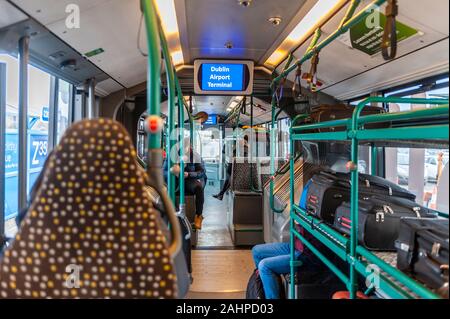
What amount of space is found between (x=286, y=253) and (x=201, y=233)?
3.20 m

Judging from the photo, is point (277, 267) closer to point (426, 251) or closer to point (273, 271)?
point (273, 271)

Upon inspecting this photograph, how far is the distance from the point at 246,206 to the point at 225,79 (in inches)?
88.4

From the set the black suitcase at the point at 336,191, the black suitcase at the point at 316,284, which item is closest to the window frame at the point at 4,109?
the black suitcase at the point at 336,191

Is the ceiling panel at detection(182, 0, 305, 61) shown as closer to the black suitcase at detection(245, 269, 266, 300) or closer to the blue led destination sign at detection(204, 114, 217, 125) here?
the black suitcase at detection(245, 269, 266, 300)

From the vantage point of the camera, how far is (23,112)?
2227 millimetres

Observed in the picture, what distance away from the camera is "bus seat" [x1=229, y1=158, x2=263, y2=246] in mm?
5574

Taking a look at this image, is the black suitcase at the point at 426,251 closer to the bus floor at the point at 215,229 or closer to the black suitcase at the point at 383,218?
the black suitcase at the point at 383,218

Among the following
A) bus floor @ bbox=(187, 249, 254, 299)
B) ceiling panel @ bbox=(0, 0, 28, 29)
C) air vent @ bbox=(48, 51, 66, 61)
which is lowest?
bus floor @ bbox=(187, 249, 254, 299)

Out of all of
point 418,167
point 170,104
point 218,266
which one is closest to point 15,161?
point 170,104

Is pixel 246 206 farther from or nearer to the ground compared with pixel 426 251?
nearer to the ground

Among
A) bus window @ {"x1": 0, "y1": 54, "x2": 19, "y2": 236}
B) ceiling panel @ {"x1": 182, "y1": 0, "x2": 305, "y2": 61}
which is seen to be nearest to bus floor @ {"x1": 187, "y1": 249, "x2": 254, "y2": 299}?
bus window @ {"x1": 0, "y1": 54, "x2": 19, "y2": 236}

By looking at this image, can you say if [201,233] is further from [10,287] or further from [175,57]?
[10,287]

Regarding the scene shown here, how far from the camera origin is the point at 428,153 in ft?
5.66

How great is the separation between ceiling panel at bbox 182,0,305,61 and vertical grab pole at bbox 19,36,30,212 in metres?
1.45
